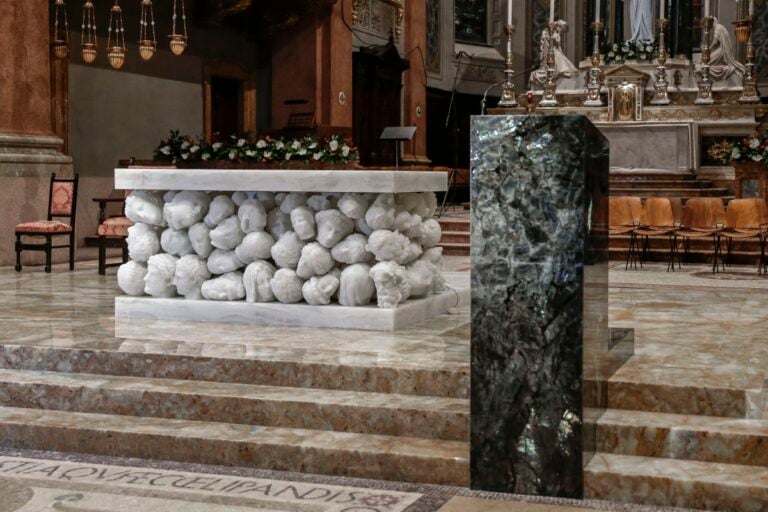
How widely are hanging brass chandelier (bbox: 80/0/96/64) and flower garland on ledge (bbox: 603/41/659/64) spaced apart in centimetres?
807

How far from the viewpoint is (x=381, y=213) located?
5.40m

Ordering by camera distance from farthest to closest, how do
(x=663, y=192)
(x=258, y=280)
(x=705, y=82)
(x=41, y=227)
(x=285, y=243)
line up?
(x=705, y=82) < (x=663, y=192) < (x=41, y=227) < (x=258, y=280) < (x=285, y=243)

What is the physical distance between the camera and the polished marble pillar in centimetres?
369

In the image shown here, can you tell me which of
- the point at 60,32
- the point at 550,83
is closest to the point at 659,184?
the point at 550,83

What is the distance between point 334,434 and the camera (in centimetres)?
423

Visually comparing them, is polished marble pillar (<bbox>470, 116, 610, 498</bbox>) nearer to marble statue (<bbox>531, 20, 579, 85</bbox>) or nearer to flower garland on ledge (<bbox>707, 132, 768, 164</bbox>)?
flower garland on ledge (<bbox>707, 132, 768, 164</bbox>)

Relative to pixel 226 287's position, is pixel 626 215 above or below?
above

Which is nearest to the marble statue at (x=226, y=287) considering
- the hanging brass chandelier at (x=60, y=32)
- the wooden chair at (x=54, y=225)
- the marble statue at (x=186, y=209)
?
the marble statue at (x=186, y=209)

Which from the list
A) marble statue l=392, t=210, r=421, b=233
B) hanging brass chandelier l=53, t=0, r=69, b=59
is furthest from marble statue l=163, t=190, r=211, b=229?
hanging brass chandelier l=53, t=0, r=69, b=59

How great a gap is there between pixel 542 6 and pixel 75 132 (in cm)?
1128

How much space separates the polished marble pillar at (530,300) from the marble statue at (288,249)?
1980 mm

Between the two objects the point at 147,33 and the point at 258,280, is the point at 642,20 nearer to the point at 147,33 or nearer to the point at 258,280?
the point at 147,33

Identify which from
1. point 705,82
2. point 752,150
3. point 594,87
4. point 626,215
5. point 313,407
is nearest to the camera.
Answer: point 313,407

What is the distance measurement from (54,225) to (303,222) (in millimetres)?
4426
